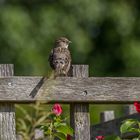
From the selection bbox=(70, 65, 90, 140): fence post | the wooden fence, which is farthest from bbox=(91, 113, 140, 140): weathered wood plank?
bbox=(70, 65, 90, 140): fence post

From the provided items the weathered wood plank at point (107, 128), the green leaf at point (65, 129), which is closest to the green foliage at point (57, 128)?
the green leaf at point (65, 129)

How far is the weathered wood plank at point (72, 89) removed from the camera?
696 centimetres

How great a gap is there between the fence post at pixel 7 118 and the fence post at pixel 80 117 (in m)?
0.43

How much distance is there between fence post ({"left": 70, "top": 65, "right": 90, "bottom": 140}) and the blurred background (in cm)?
1476

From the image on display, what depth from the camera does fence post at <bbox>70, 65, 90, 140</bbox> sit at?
7.06m

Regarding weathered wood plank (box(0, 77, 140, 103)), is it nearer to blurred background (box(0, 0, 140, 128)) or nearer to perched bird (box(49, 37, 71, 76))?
perched bird (box(49, 37, 71, 76))

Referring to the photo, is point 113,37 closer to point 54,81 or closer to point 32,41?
point 32,41

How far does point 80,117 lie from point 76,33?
16868 mm

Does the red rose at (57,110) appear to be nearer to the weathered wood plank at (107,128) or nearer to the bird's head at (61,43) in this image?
the weathered wood plank at (107,128)

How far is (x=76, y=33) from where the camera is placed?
78.4ft

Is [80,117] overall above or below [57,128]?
above

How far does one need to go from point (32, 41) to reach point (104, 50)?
3217 millimetres

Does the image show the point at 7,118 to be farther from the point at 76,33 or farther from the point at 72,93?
the point at 76,33

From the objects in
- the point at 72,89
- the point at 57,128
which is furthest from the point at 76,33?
the point at 57,128
